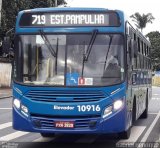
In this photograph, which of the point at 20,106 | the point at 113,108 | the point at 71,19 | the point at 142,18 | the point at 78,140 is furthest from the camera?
the point at 142,18

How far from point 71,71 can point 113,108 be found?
1114 mm

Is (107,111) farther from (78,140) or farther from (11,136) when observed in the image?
(11,136)

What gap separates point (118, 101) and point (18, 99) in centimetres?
203

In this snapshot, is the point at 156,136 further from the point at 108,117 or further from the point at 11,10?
the point at 11,10

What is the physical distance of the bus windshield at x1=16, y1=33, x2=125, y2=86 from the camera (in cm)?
1078

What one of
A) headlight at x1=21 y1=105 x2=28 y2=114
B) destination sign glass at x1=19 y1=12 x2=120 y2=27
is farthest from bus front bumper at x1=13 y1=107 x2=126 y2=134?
destination sign glass at x1=19 y1=12 x2=120 y2=27

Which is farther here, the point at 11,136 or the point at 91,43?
the point at 11,136

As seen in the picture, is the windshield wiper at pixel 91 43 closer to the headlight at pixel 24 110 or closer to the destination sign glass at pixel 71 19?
the destination sign glass at pixel 71 19

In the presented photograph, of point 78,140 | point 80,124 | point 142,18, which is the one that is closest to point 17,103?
point 80,124

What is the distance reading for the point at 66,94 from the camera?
10664mm

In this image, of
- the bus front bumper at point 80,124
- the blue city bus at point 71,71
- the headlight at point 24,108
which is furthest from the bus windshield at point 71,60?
the bus front bumper at point 80,124

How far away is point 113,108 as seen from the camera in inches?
422

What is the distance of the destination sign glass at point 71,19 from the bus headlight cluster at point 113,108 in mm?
1621

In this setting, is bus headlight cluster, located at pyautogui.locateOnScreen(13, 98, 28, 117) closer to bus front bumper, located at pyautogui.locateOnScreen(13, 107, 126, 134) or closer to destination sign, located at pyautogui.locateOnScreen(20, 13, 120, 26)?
bus front bumper, located at pyautogui.locateOnScreen(13, 107, 126, 134)
